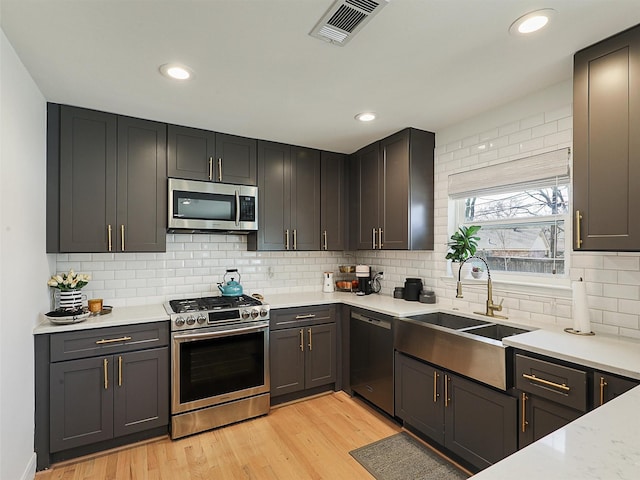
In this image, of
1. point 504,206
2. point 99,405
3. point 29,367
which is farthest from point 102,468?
point 504,206

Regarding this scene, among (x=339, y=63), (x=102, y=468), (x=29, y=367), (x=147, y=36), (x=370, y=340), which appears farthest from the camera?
(x=370, y=340)

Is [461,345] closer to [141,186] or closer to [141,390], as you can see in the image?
[141,390]

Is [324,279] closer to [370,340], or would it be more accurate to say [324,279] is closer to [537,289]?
[370,340]

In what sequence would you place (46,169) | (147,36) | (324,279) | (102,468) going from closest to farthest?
(147,36)
(102,468)
(46,169)
(324,279)

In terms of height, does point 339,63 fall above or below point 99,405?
above

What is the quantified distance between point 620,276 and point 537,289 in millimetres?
490

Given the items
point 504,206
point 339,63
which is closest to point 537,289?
point 504,206

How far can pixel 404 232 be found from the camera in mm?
3121

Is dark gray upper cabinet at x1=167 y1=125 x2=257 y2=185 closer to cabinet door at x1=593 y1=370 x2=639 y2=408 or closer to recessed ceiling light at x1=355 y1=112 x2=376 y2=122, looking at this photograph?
recessed ceiling light at x1=355 y1=112 x2=376 y2=122

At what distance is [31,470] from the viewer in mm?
2158

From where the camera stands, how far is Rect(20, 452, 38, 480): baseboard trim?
2.05 m

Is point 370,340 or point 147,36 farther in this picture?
point 370,340

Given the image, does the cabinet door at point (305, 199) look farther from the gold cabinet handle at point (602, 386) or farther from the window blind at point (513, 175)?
the gold cabinet handle at point (602, 386)


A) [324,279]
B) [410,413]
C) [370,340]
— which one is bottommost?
[410,413]
